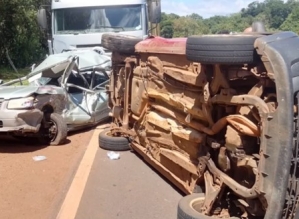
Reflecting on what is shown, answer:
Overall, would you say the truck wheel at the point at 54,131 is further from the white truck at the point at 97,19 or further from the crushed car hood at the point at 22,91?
the white truck at the point at 97,19

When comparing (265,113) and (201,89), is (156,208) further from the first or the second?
(265,113)

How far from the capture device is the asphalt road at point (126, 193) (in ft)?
17.1

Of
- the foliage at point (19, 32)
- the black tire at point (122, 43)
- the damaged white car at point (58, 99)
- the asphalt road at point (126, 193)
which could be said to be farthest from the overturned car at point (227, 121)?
the foliage at point (19, 32)

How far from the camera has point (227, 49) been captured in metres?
4.07

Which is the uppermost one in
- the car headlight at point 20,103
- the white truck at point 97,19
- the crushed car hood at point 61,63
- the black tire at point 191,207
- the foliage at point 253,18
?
the foliage at point 253,18

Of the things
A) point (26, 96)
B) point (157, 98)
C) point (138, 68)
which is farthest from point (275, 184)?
point (26, 96)

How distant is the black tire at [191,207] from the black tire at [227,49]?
4.60ft

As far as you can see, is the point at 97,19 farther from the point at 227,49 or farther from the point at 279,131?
the point at 279,131

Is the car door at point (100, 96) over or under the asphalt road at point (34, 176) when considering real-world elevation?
over

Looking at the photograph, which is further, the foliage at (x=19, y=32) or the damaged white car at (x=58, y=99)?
the foliage at (x=19, y=32)

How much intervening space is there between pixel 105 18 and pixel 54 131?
477 centimetres

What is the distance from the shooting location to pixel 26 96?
801cm

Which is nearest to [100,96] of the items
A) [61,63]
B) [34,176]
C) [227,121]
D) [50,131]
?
[61,63]

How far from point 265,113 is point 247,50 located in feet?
1.97
